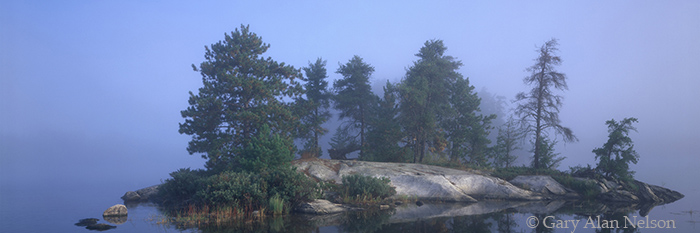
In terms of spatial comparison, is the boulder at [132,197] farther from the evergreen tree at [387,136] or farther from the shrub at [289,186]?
the evergreen tree at [387,136]

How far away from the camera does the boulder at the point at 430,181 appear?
22.8m

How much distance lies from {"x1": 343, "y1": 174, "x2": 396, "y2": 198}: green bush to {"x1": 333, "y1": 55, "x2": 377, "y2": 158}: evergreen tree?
1730 cm

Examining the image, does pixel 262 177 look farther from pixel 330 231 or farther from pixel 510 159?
pixel 510 159

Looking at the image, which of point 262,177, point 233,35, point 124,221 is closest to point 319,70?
point 233,35

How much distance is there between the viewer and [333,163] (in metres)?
26.3

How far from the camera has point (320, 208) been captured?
714 inches

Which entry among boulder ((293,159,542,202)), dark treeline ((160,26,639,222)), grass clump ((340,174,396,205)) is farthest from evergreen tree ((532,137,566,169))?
grass clump ((340,174,396,205))

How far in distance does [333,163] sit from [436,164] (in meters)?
8.97

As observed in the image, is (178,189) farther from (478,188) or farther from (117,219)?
(478,188)

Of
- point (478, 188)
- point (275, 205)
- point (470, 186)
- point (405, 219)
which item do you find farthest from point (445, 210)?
point (275, 205)

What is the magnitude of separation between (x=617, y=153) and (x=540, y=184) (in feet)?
19.8

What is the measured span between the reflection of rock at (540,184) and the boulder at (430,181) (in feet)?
3.11

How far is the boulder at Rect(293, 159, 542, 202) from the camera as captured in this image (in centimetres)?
2275
